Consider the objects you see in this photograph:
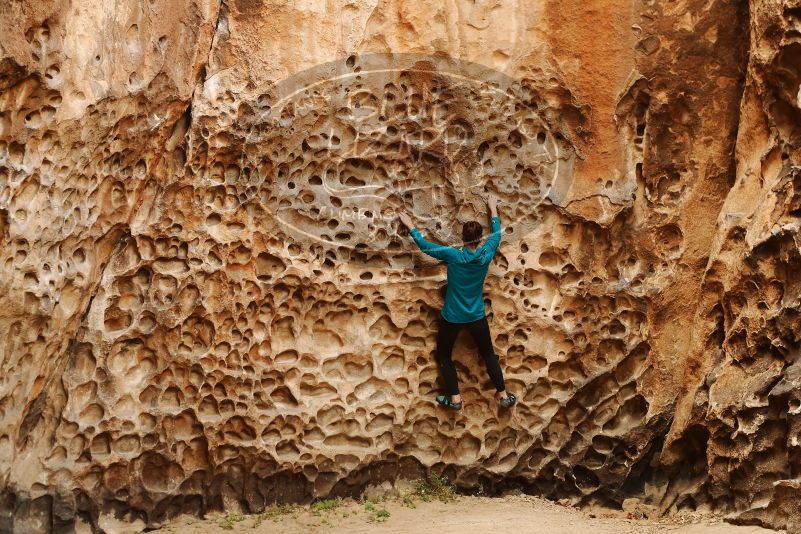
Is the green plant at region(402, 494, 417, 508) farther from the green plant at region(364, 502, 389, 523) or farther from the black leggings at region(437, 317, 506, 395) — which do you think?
the black leggings at region(437, 317, 506, 395)

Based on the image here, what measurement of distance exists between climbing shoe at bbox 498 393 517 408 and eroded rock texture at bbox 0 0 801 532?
0.09m

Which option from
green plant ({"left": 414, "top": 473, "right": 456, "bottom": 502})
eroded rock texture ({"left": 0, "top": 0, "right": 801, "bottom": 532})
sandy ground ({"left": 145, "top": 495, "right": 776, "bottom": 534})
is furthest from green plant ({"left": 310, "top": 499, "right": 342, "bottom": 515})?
green plant ({"left": 414, "top": 473, "right": 456, "bottom": 502})

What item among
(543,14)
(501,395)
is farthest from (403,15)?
(501,395)

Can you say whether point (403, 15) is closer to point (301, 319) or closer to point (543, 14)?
point (543, 14)

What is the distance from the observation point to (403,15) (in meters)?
6.12

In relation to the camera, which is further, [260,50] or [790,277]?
[260,50]

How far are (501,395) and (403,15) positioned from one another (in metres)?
2.32

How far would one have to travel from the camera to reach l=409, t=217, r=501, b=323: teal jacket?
6039mm

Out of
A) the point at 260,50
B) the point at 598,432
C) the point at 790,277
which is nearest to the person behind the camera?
the point at 790,277

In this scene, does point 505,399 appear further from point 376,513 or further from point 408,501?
point 376,513

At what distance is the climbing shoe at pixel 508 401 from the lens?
6.30 m

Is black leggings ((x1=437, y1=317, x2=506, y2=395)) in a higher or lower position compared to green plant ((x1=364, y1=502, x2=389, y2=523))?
higher

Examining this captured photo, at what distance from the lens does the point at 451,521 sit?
6.00m

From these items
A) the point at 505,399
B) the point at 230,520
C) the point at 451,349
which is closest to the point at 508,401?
the point at 505,399
